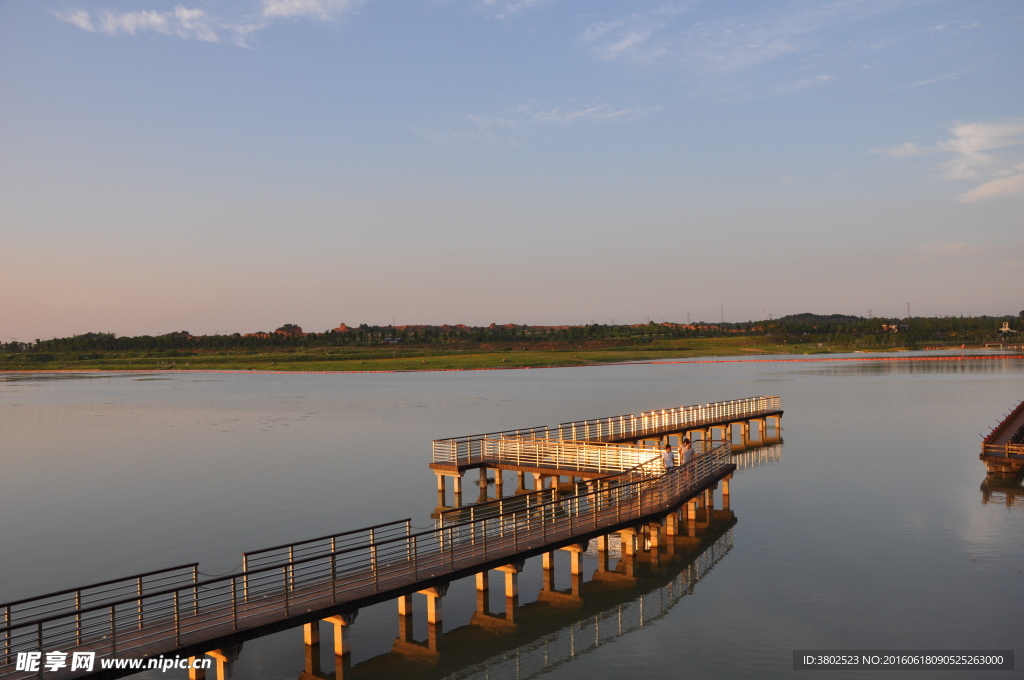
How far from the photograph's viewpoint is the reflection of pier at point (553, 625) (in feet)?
64.4

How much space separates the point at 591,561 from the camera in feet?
91.6

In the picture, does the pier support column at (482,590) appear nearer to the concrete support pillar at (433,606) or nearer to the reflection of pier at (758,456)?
the concrete support pillar at (433,606)

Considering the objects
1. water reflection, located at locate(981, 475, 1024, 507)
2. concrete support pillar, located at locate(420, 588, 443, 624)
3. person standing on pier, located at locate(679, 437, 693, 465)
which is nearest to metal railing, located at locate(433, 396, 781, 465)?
person standing on pier, located at locate(679, 437, 693, 465)

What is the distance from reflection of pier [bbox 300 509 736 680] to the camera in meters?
19.6

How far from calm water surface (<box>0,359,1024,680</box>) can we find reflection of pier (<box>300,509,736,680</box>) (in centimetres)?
9

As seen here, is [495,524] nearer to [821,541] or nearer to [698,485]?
[698,485]

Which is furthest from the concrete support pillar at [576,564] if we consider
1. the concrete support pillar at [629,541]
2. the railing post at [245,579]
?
the railing post at [245,579]

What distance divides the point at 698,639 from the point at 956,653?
6.02 meters

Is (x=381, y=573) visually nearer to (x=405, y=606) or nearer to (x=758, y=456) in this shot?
(x=405, y=606)

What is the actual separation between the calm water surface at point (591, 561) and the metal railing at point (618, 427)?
94.8 inches

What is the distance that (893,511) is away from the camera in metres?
33.8

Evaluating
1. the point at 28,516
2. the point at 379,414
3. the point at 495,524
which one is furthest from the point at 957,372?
the point at 28,516

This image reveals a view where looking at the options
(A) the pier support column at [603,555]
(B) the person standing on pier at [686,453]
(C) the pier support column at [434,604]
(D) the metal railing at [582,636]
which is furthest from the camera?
(B) the person standing on pier at [686,453]

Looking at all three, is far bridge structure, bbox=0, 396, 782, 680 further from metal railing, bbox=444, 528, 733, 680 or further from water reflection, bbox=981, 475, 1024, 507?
water reflection, bbox=981, 475, 1024, 507
